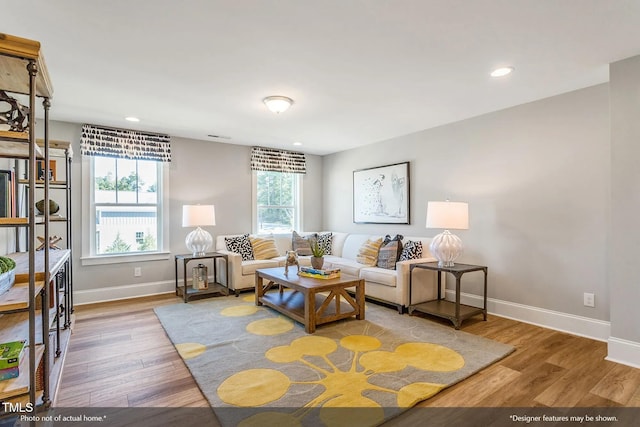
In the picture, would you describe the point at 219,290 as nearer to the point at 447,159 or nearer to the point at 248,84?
the point at 248,84

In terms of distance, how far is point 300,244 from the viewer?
17.4ft

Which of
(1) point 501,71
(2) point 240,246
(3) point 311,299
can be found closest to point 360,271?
(3) point 311,299

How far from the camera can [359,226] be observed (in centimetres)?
559

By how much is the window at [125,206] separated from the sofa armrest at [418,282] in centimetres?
346

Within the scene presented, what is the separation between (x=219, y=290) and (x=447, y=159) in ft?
11.6

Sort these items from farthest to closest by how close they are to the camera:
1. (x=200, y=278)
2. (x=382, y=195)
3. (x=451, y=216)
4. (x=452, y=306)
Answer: (x=382, y=195), (x=200, y=278), (x=452, y=306), (x=451, y=216)

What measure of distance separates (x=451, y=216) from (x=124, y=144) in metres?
4.29

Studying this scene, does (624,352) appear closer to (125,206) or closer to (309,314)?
(309,314)

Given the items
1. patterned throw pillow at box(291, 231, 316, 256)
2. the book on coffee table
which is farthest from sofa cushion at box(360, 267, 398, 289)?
patterned throw pillow at box(291, 231, 316, 256)

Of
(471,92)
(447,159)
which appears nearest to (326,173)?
(447,159)

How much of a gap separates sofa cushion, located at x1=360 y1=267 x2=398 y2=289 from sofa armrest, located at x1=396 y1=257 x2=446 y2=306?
99 mm

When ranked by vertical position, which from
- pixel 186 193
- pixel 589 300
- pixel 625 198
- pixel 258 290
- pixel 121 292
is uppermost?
pixel 186 193

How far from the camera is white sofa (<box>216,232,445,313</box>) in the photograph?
3.75m

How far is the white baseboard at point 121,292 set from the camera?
165 inches
